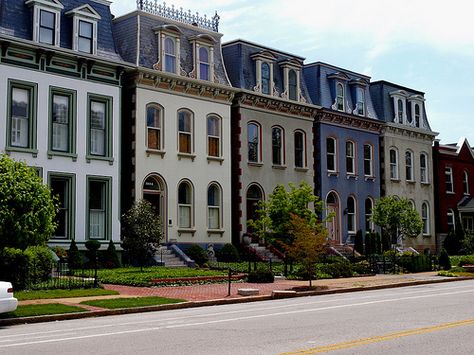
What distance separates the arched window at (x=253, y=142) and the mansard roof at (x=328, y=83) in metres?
5.79

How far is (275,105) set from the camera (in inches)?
1556

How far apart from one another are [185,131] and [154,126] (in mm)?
1941

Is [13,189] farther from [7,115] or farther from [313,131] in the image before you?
[313,131]

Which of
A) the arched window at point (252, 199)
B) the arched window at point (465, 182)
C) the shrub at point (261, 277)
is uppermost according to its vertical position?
the arched window at point (465, 182)

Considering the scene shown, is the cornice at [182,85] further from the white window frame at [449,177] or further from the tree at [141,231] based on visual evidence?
the white window frame at [449,177]

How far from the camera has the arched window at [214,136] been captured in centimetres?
3656

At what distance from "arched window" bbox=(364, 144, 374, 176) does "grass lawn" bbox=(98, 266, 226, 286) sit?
61.4 feet

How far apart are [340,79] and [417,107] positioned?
9.13m

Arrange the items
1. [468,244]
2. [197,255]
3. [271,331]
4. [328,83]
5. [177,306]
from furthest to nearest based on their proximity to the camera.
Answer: [468,244] → [328,83] → [197,255] → [177,306] → [271,331]

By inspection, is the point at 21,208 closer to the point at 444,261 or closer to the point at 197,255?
the point at 197,255

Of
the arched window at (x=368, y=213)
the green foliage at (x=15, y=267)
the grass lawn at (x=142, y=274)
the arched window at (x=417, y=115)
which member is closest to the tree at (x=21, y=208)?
the green foliage at (x=15, y=267)

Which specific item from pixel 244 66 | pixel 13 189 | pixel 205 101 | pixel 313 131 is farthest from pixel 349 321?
pixel 313 131

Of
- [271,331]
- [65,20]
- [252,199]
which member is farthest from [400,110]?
[271,331]

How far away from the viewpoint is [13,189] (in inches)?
840
